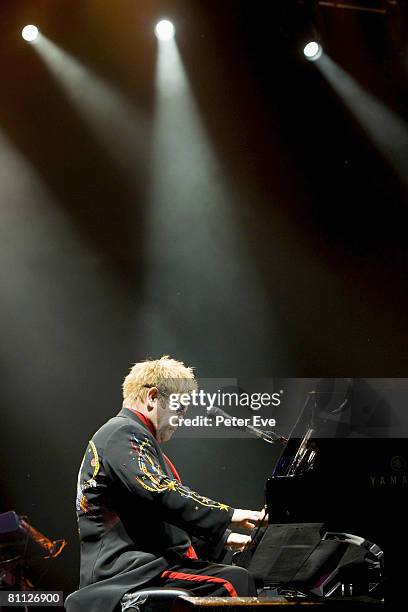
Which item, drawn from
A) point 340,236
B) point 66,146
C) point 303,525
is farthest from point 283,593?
point 66,146

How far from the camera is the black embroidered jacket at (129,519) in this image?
2.87m

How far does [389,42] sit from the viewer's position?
614 cm

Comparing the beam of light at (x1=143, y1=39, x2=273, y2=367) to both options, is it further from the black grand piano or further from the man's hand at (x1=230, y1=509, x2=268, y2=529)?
the black grand piano

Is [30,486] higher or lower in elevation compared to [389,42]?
lower

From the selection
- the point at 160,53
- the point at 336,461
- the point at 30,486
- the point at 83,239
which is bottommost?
the point at 336,461

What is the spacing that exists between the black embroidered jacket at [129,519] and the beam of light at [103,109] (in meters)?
3.15

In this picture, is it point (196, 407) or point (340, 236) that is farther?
point (340, 236)

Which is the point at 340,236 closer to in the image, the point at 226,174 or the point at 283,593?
the point at 226,174

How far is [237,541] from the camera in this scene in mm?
2996

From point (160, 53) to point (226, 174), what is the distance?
1.00m

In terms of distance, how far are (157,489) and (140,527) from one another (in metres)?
0.18

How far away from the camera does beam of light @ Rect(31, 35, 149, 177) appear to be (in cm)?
578
